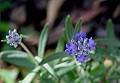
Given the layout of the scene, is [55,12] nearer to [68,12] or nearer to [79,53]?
[68,12]

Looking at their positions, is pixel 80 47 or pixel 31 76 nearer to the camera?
pixel 80 47

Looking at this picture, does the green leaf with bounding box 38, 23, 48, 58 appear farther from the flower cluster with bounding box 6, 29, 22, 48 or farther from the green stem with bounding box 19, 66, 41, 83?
the flower cluster with bounding box 6, 29, 22, 48

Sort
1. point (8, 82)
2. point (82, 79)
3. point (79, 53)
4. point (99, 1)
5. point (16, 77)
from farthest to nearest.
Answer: point (99, 1) → point (16, 77) → point (8, 82) → point (82, 79) → point (79, 53)

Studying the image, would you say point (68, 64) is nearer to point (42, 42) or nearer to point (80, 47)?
point (42, 42)

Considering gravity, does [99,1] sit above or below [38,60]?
above

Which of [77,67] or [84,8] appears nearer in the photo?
[77,67]

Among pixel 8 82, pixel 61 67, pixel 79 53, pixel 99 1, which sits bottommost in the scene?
pixel 79 53

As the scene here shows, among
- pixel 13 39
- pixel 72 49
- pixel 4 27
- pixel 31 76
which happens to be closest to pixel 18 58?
pixel 31 76

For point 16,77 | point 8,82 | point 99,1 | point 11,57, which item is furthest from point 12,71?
point 11,57

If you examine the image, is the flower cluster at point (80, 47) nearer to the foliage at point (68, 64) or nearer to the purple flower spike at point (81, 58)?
the purple flower spike at point (81, 58)

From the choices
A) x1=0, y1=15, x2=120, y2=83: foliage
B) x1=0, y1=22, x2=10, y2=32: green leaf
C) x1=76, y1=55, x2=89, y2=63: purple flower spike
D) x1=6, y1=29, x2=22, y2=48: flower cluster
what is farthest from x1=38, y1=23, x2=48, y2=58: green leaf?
x1=0, y1=22, x2=10, y2=32: green leaf
